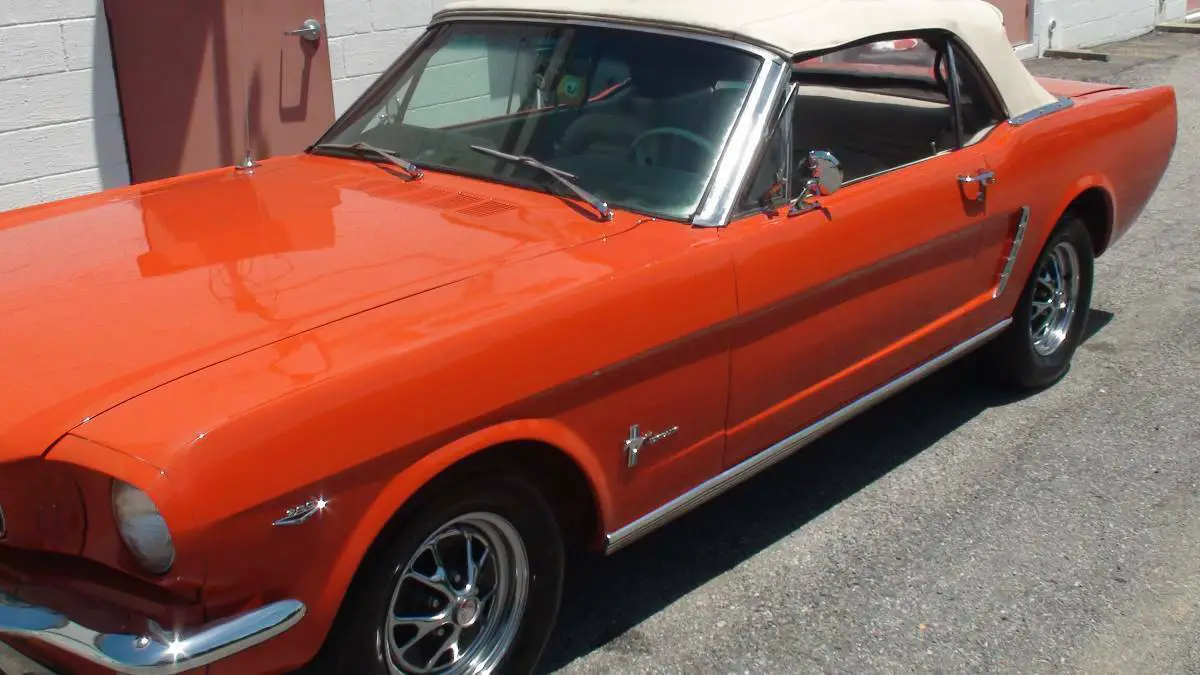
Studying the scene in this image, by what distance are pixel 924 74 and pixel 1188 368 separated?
1.74 meters

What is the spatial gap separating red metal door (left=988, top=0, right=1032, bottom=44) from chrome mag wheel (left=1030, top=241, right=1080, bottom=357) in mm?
8813

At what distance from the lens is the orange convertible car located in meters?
2.28

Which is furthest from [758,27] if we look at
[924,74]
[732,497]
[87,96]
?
[87,96]

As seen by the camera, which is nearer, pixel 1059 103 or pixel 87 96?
pixel 1059 103

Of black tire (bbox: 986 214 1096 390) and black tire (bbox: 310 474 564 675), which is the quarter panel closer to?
black tire (bbox: 986 214 1096 390)

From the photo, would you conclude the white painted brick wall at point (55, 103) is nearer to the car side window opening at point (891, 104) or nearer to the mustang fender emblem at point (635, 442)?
the car side window opening at point (891, 104)

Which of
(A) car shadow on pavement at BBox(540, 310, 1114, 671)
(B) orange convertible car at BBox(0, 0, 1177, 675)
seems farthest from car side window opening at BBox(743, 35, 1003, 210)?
(A) car shadow on pavement at BBox(540, 310, 1114, 671)

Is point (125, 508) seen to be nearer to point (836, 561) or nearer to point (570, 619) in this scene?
point (570, 619)

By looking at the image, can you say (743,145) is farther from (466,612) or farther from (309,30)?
(309,30)

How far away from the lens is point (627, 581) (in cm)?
361

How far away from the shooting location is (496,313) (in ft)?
8.91

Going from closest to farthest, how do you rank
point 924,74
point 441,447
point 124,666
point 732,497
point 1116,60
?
point 124,666, point 441,447, point 732,497, point 924,74, point 1116,60

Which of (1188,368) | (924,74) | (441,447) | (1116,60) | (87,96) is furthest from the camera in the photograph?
(1116,60)

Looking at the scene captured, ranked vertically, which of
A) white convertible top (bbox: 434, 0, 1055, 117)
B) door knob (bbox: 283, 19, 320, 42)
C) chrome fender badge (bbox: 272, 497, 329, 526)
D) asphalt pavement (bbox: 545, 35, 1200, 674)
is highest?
white convertible top (bbox: 434, 0, 1055, 117)
